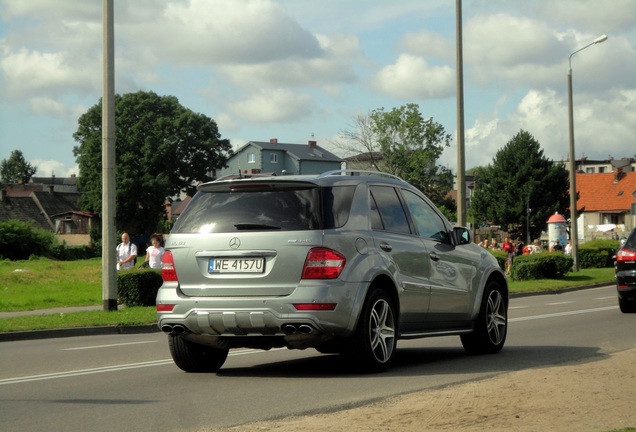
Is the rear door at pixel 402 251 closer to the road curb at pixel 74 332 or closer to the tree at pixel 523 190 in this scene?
the road curb at pixel 74 332

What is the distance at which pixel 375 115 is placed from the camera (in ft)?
271

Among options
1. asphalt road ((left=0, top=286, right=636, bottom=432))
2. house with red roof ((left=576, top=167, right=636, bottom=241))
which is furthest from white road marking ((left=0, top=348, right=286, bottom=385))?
house with red roof ((left=576, top=167, right=636, bottom=241))

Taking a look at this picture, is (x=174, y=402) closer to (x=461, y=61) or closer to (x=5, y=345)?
(x=5, y=345)

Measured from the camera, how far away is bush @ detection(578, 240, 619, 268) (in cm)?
5434

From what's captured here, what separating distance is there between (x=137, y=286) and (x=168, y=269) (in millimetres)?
14353

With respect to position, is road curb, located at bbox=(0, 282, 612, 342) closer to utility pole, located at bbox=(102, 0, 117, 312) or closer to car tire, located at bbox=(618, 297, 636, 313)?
utility pole, located at bbox=(102, 0, 117, 312)

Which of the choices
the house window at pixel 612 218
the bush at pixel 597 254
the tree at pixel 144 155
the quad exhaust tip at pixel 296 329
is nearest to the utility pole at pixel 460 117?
the quad exhaust tip at pixel 296 329

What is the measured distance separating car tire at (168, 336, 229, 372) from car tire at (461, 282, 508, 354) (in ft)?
9.85

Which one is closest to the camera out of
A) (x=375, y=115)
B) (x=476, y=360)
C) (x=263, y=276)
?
(x=263, y=276)

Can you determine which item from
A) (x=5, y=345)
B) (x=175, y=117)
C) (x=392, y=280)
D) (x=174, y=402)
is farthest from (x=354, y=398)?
(x=175, y=117)

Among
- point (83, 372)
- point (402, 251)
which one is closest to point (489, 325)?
point (402, 251)

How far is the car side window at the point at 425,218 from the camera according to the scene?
460 inches

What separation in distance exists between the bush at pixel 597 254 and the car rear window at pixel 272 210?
150 feet

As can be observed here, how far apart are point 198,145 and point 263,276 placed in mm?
89779
